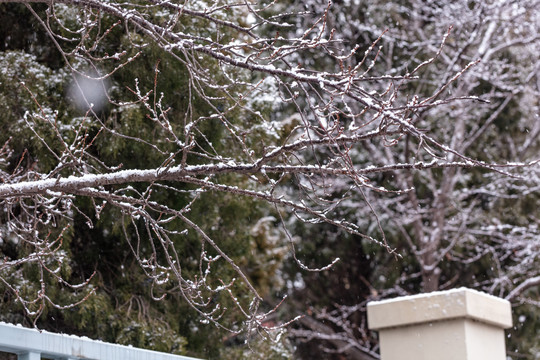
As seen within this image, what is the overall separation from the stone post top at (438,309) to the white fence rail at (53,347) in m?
1.00

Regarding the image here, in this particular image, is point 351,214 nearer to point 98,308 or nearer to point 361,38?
point 361,38

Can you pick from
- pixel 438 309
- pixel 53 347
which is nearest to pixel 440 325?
pixel 438 309

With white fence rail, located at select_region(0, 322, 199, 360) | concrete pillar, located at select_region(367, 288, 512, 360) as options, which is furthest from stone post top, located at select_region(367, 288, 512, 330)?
white fence rail, located at select_region(0, 322, 199, 360)

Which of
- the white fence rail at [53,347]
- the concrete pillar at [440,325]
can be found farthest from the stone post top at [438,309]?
the white fence rail at [53,347]

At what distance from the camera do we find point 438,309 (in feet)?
8.83

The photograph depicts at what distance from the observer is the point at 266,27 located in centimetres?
1062

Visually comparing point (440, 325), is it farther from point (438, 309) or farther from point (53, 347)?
point (53, 347)

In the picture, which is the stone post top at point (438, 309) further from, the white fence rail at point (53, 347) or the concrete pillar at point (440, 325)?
the white fence rail at point (53, 347)

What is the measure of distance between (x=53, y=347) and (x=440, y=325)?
1.43 m

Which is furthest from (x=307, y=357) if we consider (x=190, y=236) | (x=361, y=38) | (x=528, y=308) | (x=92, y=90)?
(x=92, y=90)

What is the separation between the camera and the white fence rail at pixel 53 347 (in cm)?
202

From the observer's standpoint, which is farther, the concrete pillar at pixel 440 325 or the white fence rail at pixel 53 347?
the concrete pillar at pixel 440 325

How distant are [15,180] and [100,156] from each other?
4.35ft

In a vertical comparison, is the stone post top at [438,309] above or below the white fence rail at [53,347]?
above
